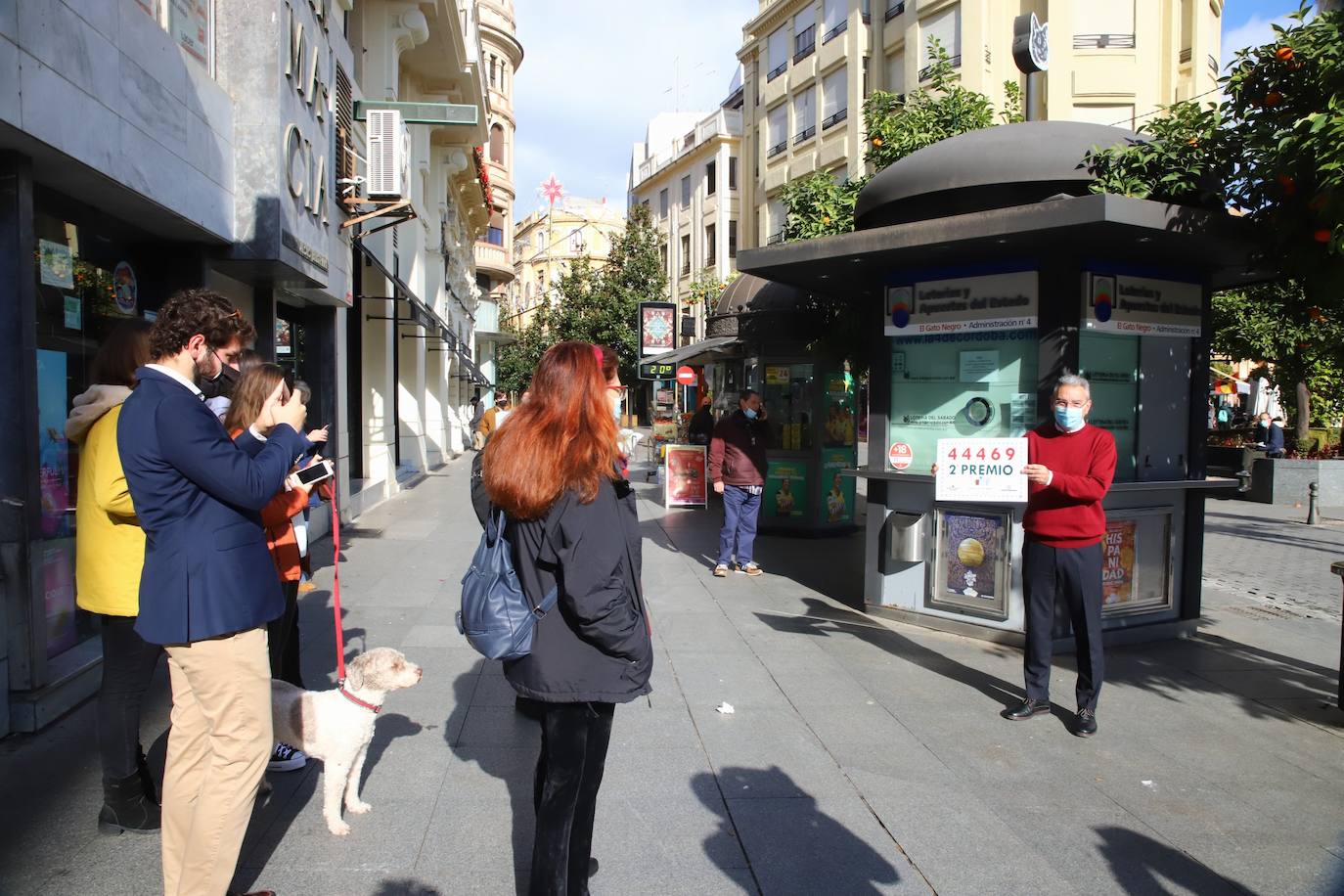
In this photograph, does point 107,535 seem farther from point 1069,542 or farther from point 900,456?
point 900,456

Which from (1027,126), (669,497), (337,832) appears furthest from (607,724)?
(669,497)

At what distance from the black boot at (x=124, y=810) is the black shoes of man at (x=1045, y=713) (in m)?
4.26

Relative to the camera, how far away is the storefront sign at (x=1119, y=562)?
6.66m

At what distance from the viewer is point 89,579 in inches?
137

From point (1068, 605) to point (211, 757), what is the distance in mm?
4247

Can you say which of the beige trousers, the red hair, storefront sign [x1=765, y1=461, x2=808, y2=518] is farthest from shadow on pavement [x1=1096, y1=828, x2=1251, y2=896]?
storefront sign [x1=765, y1=461, x2=808, y2=518]

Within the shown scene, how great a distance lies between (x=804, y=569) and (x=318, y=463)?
657cm

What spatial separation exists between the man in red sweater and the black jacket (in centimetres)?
294

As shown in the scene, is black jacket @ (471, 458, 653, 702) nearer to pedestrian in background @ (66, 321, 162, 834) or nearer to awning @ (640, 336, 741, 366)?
pedestrian in background @ (66, 321, 162, 834)

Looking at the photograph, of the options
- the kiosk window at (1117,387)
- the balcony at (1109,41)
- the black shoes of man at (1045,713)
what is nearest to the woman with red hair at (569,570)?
the black shoes of man at (1045,713)

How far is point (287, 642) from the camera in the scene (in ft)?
14.4

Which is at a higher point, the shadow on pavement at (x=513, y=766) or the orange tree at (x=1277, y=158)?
the orange tree at (x=1277, y=158)

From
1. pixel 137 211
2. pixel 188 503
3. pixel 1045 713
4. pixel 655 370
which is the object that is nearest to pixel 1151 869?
pixel 1045 713

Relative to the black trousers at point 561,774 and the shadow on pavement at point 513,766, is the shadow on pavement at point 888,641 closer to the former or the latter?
the shadow on pavement at point 513,766
